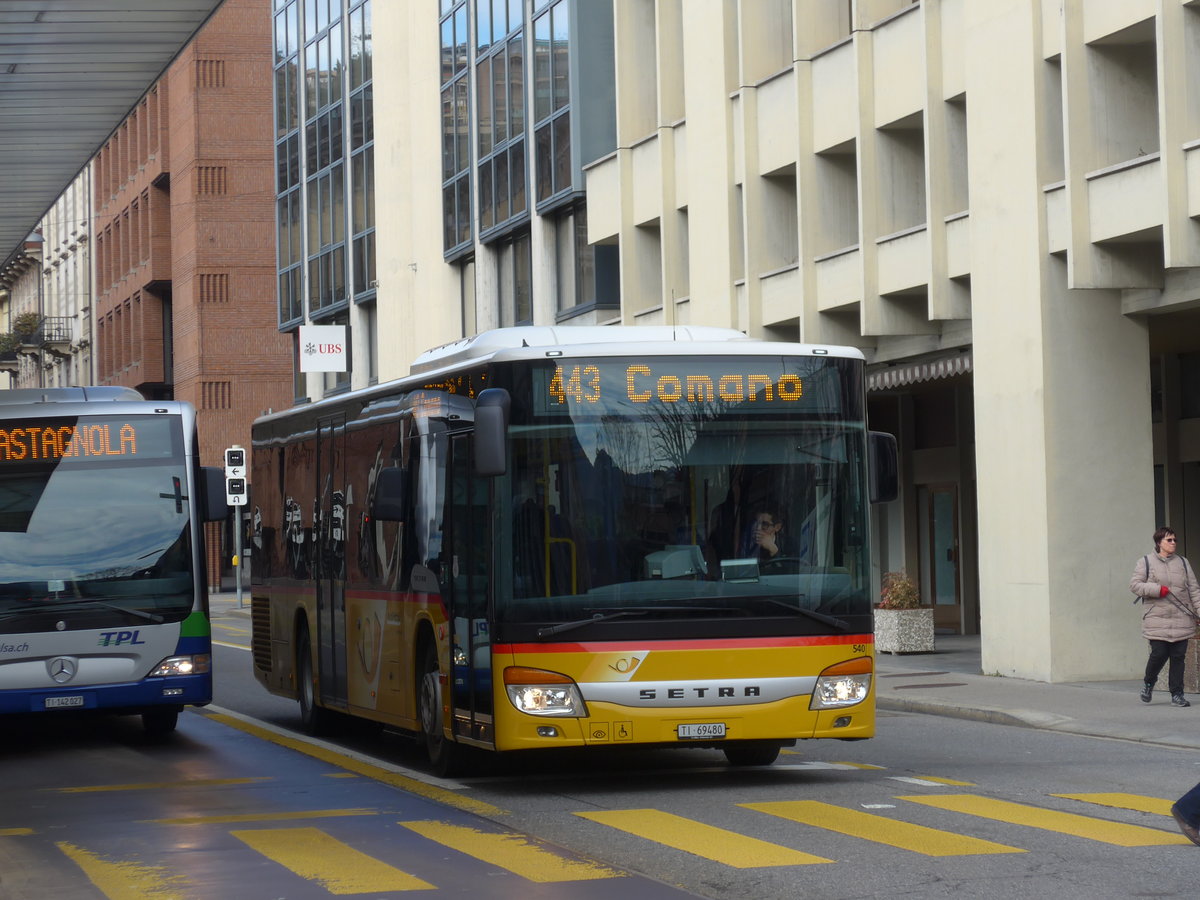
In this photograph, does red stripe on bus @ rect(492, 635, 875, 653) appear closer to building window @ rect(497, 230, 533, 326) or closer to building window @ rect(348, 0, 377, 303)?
building window @ rect(497, 230, 533, 326)

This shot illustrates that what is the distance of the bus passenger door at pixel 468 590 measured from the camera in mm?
12484

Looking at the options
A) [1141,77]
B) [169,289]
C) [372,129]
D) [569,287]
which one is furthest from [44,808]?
[169,289]

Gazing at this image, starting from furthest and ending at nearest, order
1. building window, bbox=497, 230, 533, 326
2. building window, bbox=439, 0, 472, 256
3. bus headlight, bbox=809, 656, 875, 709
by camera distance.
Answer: building window, bbox=439, 0, 472, 256 → building window, bbox=497, 230, 533, 326 → bus headlight, bbox=809, 656, 875, 709

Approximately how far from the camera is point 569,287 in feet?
120

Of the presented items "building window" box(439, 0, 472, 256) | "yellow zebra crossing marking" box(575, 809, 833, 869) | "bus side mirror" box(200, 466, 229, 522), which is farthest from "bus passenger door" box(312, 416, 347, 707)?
"building window" box(439, 0, 472, 256)

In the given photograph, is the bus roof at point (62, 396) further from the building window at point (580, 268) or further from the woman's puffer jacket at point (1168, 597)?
the building window at point (580, 268)

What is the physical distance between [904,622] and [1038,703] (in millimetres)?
7534

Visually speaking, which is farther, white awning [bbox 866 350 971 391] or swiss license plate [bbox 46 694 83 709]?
white awning [bbox 866 350 971 391]

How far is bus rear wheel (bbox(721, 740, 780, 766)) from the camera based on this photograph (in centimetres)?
1404

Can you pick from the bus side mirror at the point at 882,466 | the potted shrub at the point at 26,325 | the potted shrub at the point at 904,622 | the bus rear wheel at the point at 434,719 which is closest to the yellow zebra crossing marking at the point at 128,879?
the bus rear wheel at the point at 434,719

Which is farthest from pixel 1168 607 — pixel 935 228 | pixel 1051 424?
pixel 935 228

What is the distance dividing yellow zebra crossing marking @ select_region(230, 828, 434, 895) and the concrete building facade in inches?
471

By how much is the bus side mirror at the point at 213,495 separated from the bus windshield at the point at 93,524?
187 mm

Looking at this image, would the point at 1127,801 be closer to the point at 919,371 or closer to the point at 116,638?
the point at 116,638
